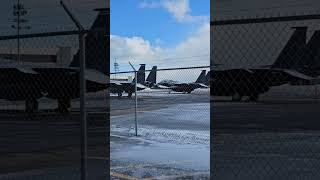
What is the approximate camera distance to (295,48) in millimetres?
8148

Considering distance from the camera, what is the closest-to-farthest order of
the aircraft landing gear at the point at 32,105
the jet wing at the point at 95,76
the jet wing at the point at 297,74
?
1. the jet wing at the point at 95,76
2. the aircraft landing gear at the point at 32,105
3. the jet wing at the point at 297,74

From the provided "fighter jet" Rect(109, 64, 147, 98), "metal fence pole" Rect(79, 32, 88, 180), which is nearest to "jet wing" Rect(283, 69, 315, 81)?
"fighter jet" Rect(109, 64, 147, 98)

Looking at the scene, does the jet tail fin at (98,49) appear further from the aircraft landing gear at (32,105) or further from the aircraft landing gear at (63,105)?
the aircraft landing gear at (32,105)

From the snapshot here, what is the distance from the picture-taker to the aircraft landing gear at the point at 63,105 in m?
8.44

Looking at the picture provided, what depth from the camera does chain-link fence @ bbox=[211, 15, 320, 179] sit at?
7.83m

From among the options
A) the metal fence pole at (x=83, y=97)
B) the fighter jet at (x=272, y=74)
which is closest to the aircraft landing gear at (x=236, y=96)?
the fighter jet at (x=272, y=74)

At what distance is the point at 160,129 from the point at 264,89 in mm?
4224

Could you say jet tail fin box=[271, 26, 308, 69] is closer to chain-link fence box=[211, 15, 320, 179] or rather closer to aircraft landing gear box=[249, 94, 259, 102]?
chain-link fence box=[211, 15, 320, 179]

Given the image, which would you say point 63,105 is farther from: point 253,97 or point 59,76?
point 253,97

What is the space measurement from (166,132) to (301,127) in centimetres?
402

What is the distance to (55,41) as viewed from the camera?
7.87 metres

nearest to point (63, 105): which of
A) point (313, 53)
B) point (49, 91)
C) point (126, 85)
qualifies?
point (49, 91)

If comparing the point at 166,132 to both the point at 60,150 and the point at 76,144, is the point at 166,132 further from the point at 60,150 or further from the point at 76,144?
the point at 60,150

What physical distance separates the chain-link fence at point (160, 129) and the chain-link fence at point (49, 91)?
26.0 inches
